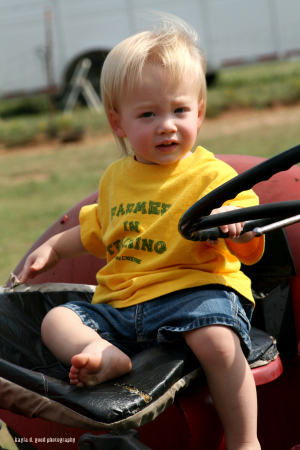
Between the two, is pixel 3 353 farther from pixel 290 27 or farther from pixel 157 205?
pixel 290 27

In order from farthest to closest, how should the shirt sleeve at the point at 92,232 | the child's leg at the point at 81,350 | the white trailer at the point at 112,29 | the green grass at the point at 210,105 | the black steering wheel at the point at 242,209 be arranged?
the white trailer at the point at 112,29
the green grass at the point at 210,105
the shirt sleeve at the point at 92,232
the child's leg at the point at 81,350
the black steering wheel at the point at 242,209

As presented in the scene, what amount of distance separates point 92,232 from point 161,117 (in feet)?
1.47

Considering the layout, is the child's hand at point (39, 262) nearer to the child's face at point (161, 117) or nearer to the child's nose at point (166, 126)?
the child's face at point (161, 117)

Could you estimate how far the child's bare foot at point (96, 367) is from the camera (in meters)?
1.18

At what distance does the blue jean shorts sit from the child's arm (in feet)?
1.15

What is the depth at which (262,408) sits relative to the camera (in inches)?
58.9

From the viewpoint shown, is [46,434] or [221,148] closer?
[46,434]

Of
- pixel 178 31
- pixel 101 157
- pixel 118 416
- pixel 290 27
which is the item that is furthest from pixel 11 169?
pixel 118 416

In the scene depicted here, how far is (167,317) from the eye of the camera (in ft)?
4.38

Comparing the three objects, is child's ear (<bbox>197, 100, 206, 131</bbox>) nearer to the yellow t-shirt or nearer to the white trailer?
the yellow t-shirt

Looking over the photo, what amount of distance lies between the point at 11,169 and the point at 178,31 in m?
7.74

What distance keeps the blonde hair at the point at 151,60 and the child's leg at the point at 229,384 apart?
680 mm

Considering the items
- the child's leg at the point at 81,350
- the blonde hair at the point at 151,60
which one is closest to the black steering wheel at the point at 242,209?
the child's leg at the point at 81,350

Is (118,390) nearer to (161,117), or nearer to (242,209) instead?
(242,209)
